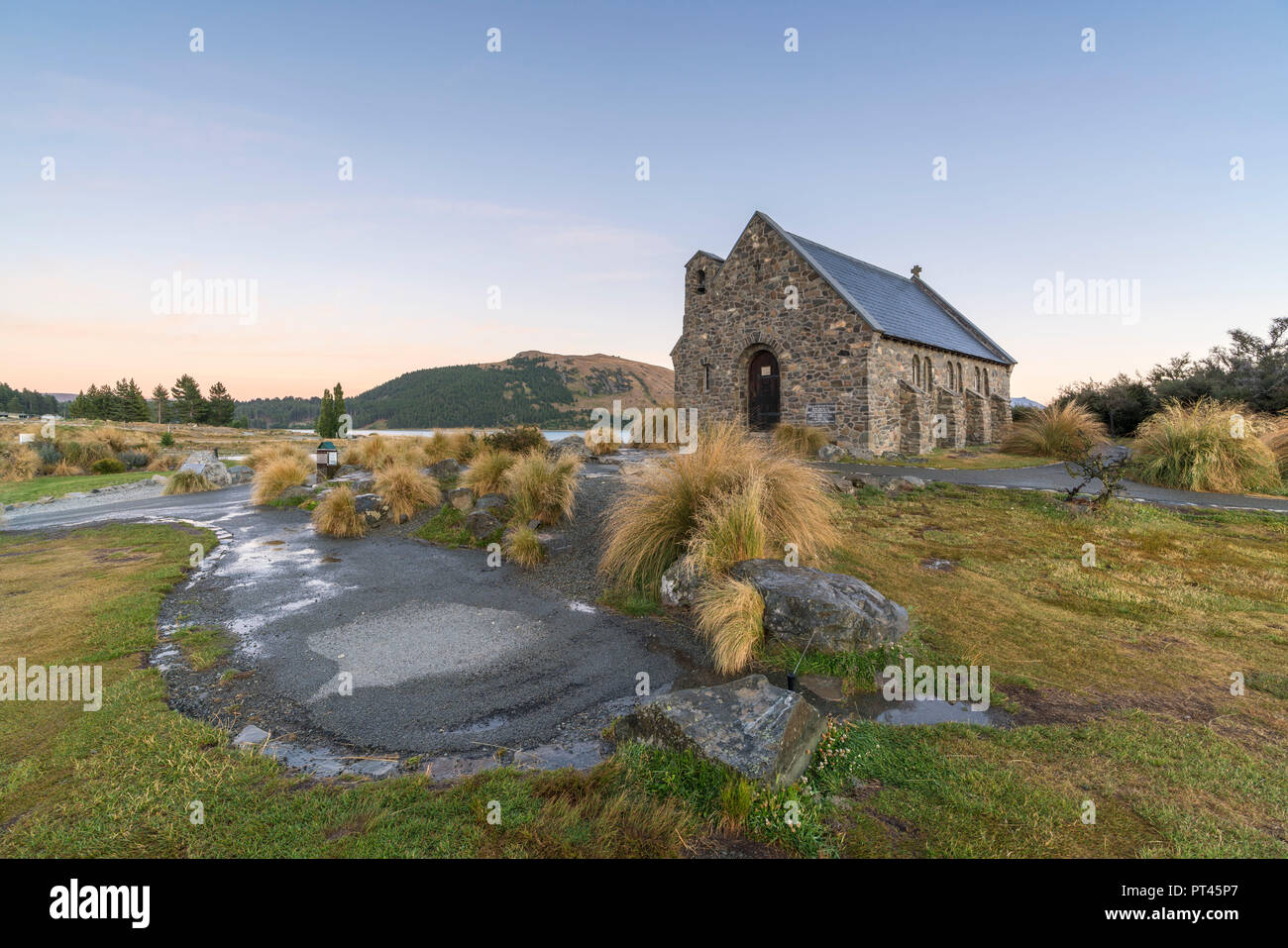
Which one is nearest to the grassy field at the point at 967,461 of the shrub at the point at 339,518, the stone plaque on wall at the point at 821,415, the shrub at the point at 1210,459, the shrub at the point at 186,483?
the stone plaque on wall at the point at 821,415

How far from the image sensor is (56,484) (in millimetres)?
16266

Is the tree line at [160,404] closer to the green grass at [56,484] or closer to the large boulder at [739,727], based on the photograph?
the green grass at [56,484]

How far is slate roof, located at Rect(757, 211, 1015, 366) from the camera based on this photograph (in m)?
18.9

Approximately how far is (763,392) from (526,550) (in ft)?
49.9

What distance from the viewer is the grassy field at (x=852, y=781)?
244 cm

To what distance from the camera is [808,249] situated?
67.7ft

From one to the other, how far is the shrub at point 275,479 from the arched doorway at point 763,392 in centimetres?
1558

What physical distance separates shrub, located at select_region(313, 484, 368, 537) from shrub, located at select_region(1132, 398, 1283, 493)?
17187 millimetres

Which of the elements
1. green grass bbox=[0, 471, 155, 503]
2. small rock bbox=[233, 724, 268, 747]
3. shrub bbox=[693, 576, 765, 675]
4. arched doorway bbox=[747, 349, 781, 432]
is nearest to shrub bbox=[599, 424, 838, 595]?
shrub bbox=[693, 576, 765, 675]

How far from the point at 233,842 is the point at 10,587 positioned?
7.24m

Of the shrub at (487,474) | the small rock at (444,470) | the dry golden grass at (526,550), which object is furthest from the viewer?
the small rock at (444,470)

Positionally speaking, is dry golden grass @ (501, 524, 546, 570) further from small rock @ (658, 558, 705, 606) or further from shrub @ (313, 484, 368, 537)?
shrub @ (313, 484, 368, 537)
